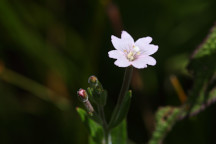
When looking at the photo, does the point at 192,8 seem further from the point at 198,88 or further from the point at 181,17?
the point at 198,88

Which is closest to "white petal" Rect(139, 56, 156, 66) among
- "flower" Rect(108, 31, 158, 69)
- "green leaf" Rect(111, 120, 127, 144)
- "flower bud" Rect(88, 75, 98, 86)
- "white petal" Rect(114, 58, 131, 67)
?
"flower" Rect(108, 31, 158, 69)

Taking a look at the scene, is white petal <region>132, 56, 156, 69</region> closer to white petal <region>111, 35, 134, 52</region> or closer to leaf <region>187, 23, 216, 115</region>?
white petal <region>111, 35, 134, 52</region>

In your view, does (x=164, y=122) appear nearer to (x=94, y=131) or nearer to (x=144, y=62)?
(x=94, y=131)

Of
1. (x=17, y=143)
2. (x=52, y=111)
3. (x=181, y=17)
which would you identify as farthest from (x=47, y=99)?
(x=181, y=17)

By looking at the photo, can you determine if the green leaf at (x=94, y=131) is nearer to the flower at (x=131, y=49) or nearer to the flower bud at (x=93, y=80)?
the flower bud at (x=93, y=80)

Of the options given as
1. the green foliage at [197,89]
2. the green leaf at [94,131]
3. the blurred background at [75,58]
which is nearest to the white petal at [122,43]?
the green leaf at [94,131]

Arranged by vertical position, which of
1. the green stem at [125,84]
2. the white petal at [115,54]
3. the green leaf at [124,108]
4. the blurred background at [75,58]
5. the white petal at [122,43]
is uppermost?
the blurred background at [75,58]
